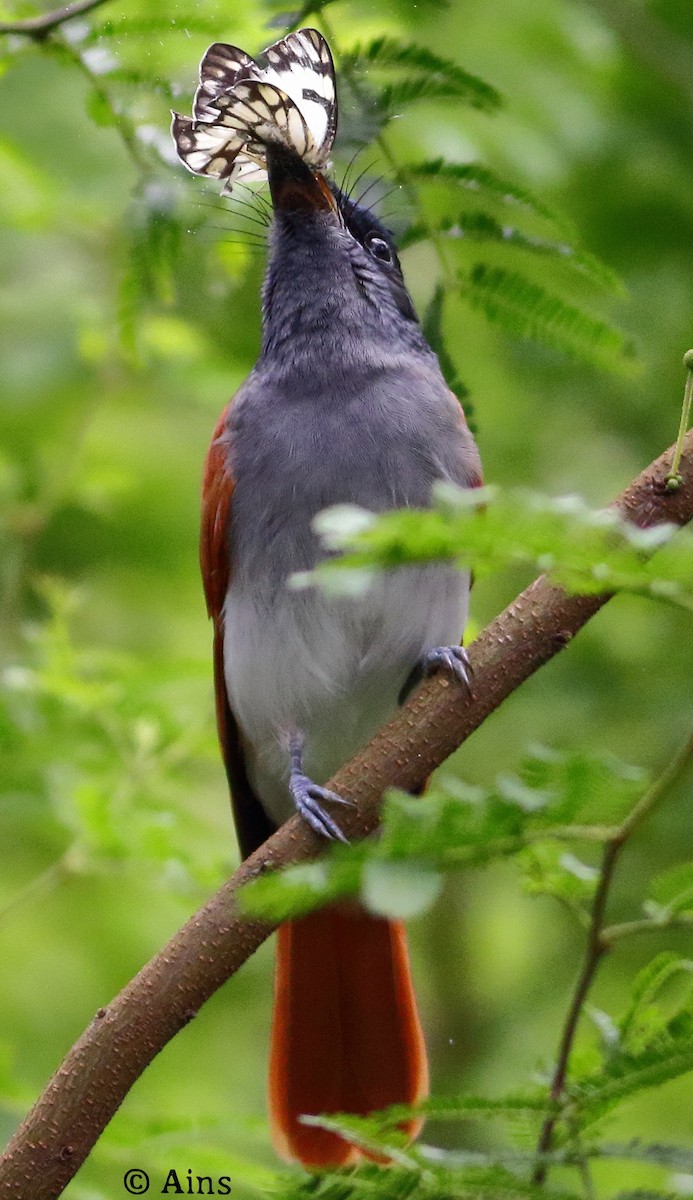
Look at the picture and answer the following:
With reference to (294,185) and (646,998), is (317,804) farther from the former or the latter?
(294,185)

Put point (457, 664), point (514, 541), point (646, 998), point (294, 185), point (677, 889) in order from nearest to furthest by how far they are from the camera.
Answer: point (514, 541)
point (677, 889)
point (646, 998)
point (457, 664)
point (294, 185)

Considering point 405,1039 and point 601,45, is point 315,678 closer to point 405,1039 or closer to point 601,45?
point 405,1039

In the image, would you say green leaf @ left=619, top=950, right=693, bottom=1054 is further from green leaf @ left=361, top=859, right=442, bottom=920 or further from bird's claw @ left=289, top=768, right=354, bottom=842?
green leaf @ left=361, top=859, right=442, bottom=920

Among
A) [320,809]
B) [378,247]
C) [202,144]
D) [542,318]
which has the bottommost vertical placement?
[320,809]

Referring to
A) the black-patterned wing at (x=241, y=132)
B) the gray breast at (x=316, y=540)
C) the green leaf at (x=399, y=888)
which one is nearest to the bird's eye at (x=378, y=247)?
the gray breast at (x=316, y=540)

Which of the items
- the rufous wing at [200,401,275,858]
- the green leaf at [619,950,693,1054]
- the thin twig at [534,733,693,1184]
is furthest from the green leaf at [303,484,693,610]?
the rufous wing at [200,401,275,858]

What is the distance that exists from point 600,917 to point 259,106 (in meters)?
1.57

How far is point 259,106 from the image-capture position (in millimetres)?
2605

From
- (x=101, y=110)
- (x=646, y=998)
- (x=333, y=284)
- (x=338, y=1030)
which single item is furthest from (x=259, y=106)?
(x=338, y=1030)

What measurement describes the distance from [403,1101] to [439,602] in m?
1.21

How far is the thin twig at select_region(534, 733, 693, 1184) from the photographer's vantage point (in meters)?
1.76

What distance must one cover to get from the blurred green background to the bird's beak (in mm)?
306

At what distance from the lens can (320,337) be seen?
3.59 meters

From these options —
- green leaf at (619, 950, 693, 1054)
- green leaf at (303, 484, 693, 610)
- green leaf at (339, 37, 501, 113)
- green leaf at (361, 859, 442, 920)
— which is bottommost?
green leaf at (361, 859, 442, 920)
